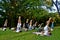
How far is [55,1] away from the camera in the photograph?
126 ft

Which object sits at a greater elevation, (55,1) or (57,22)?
(55,1)

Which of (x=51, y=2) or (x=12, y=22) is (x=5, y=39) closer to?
(x=12, y=22)

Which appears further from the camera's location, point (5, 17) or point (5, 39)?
point (5, 17)

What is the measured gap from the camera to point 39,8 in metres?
33.1

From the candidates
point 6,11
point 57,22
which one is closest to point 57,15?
point 57,22

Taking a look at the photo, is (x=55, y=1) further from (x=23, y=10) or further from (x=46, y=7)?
(x=23, y=10)

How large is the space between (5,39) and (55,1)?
2425cm

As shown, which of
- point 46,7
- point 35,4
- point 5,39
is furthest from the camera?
point 46,7

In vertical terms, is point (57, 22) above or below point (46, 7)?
below

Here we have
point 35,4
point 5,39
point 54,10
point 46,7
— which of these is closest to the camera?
point 5,39

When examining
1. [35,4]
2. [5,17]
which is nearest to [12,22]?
[5,17]

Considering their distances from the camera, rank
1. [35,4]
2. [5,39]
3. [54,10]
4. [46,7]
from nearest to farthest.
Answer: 1. [5,39]
2. [35,4]
3. [46,7]
4. [54,10]

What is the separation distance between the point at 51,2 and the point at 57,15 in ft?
7.82

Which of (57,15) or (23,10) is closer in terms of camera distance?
(23,10)
